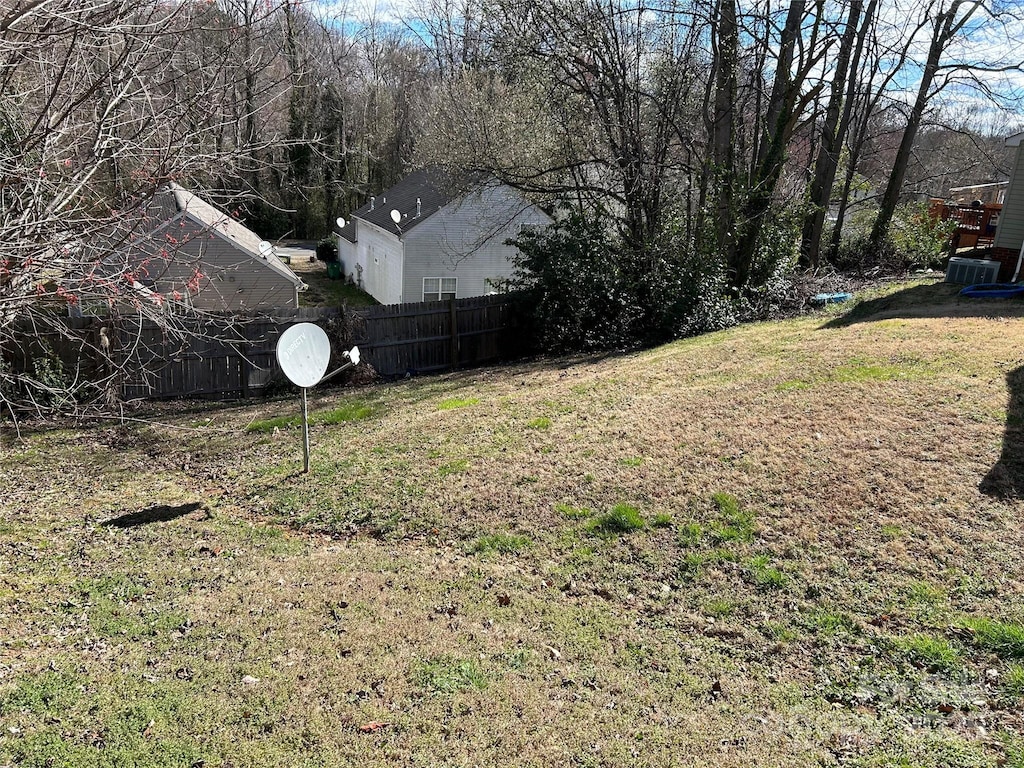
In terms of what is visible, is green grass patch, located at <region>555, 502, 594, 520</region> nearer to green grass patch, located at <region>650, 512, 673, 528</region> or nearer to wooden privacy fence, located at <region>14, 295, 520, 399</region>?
green grass patch, located at <region>650, 512, 673, 528</region>

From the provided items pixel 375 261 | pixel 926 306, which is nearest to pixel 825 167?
pixel 926 306

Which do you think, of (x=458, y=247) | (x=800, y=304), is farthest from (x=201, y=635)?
(x=458, y=247)

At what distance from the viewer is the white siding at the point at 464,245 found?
810 inches

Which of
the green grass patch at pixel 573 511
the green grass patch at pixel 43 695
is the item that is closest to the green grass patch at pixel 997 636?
the green grass patch at pixel 573 511

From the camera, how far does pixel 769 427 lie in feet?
24.5

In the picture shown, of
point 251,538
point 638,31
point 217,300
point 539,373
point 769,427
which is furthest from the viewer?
point 217,300

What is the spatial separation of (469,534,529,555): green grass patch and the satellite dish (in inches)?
114

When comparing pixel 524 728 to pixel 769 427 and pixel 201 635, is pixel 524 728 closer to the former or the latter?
pixel 201 635

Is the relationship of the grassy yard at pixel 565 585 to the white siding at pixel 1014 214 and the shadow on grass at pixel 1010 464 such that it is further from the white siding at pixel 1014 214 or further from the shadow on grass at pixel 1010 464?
the white siding at pixel 1014 214

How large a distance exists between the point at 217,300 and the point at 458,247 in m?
7.74

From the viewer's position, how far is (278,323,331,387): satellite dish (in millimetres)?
7875

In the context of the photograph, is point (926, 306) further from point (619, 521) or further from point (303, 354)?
point (303, 354)

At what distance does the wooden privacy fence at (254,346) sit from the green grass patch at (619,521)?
20.9ft

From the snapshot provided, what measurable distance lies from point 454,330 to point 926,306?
9.00 m
